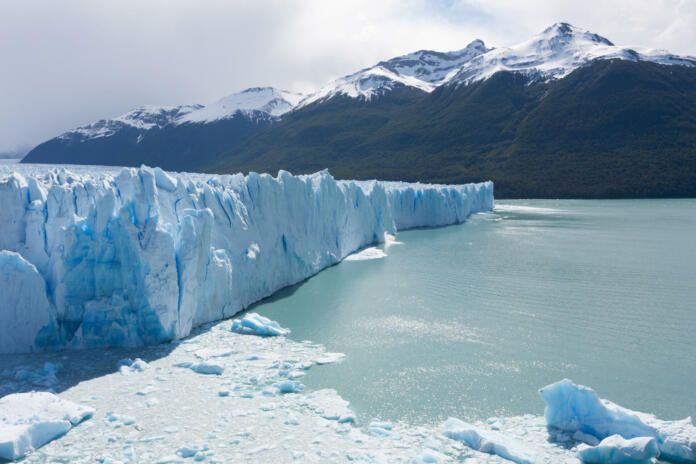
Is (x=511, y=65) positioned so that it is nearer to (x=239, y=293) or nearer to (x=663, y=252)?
(x=663, y=252)

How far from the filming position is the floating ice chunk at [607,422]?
368 cm

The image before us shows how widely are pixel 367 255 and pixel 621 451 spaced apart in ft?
34.1

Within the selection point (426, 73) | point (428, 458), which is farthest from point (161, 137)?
point (428, 458)

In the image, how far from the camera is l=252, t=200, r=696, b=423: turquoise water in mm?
4867

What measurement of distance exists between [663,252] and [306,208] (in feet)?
38.8

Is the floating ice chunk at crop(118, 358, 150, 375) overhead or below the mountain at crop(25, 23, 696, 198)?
below

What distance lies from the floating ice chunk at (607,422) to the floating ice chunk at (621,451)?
21 cm

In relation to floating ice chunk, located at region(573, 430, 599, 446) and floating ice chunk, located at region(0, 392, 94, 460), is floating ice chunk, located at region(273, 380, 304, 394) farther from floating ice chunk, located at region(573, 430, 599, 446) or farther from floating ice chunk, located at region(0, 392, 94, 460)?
floating ice chunk, located at region(573, 430, 599, 446)

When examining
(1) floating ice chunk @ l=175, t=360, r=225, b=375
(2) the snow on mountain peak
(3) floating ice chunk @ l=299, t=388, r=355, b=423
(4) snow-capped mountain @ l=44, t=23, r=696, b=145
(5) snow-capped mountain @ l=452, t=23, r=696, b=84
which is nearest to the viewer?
(3) floating ice chunk @ l=299, t=388, r=355, b=423

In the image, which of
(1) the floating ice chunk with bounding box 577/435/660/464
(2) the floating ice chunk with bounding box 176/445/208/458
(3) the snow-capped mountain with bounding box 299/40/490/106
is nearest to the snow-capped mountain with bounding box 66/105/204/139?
(3) the snow-capped mountain with bounding box 299/40/490/106

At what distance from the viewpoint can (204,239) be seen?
21.6 ft

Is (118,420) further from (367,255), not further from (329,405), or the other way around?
(367,255)

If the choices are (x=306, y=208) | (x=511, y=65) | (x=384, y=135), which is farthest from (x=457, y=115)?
(x=306, y=208)

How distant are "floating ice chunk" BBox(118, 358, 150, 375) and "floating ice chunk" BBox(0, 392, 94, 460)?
0.89 m
